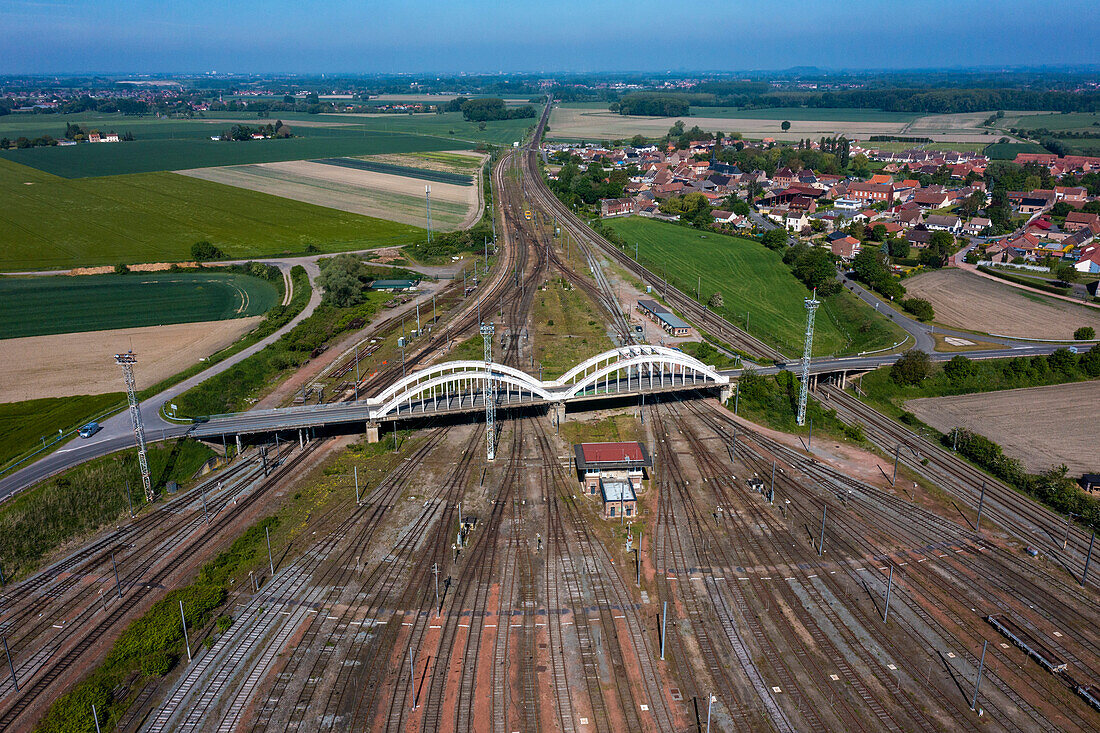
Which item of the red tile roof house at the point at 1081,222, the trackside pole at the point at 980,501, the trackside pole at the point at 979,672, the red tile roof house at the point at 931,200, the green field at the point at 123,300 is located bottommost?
the trackside pole at the point at 979,672

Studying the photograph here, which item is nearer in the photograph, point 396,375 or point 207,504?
point 207,504

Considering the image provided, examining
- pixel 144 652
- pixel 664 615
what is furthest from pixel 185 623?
pixel 664 615

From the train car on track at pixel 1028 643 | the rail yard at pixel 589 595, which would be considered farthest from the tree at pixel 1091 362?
the train car on track at pixel 1028 643

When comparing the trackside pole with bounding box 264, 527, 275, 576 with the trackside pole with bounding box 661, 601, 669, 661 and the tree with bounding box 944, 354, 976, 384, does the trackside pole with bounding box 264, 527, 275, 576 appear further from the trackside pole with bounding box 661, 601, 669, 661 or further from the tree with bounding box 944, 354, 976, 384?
the tree with bounding box 944, 354, 976, 384

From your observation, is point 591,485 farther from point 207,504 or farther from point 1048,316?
point 1048,316

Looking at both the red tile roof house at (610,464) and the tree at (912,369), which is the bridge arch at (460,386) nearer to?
the red tile roof house at (610,464)

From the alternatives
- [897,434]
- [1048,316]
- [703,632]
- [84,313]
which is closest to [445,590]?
[703,632]

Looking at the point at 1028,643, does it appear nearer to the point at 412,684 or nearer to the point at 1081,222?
the point at 412,684
